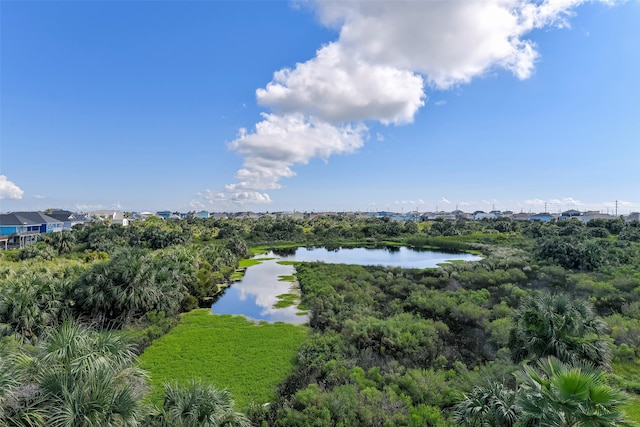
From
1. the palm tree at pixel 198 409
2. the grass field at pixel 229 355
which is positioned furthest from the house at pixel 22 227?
the palm tree at pixel 198 409

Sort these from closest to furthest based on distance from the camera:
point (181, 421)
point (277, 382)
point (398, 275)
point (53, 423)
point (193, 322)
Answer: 1. point (53, 423)
2. point (181, 421)
3. point (277, 382)
4. point (193, 322)
5. point (398, 275)

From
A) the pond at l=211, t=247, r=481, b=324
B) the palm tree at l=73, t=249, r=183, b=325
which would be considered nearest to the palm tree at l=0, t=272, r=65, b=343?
the palm tree at l=73, t=249, r=183, b=325

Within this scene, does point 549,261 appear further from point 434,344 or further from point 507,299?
point 434,344

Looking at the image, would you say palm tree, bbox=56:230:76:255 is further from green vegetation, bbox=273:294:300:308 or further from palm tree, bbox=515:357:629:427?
palm tree, bbox=515:357:629:427

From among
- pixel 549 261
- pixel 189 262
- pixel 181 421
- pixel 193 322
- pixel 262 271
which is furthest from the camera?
pixel 262 271

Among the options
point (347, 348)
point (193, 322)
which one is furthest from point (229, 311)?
point (347, 348)

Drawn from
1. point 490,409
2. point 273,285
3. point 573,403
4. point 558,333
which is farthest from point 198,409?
point 273,285

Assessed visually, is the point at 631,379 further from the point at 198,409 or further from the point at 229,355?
the point at 229,355
